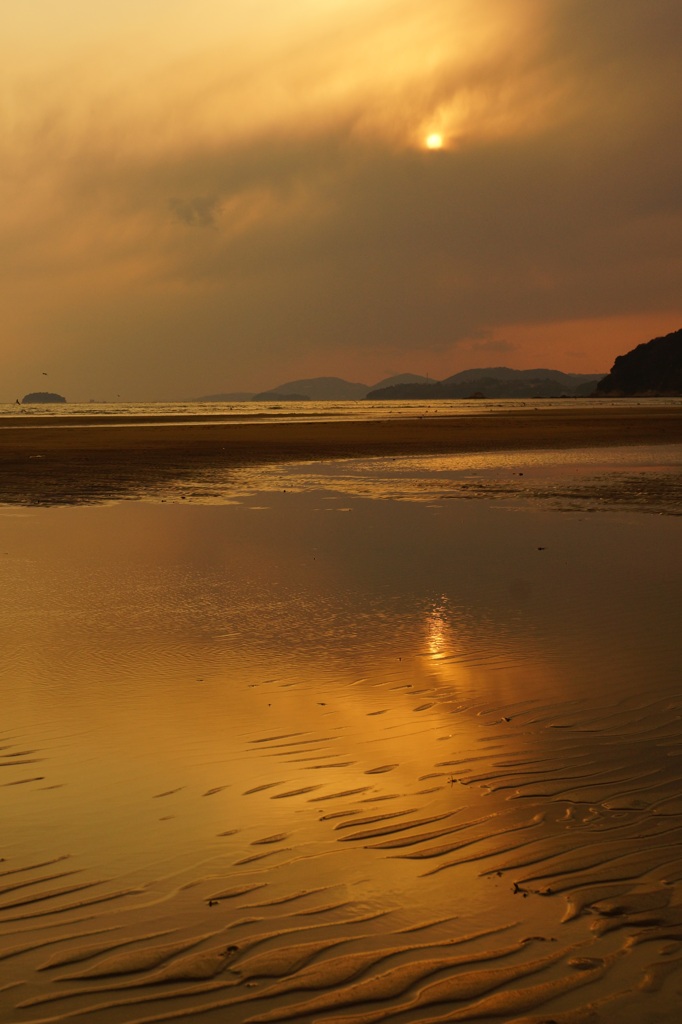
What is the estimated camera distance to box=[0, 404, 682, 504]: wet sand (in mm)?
27266

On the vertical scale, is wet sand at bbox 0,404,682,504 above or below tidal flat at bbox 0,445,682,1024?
above

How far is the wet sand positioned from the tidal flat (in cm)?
1360

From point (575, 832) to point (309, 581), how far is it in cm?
774

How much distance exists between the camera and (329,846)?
510 cm

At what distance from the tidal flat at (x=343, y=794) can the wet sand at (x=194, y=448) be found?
1360 centimetres

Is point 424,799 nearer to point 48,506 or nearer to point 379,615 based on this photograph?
point 379,615

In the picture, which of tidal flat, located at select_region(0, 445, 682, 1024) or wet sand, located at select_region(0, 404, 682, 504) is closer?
tidal flat, located at select_region(0, 445, 682, 1024)

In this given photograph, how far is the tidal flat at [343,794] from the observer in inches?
155

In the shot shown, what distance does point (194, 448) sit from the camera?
42.8 metres

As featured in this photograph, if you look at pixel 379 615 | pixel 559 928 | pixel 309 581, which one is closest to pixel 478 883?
pixel 559 928

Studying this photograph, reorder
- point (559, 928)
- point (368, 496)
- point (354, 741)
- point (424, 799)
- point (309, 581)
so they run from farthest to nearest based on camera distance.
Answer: point (368, 496) < point (309, 581) < point (354, 741) < point (424, 799) < point (559, 928)

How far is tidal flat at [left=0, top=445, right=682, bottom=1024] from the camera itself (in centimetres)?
394

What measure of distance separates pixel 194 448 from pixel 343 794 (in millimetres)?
37880

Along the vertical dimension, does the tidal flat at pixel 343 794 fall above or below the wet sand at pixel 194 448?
below
